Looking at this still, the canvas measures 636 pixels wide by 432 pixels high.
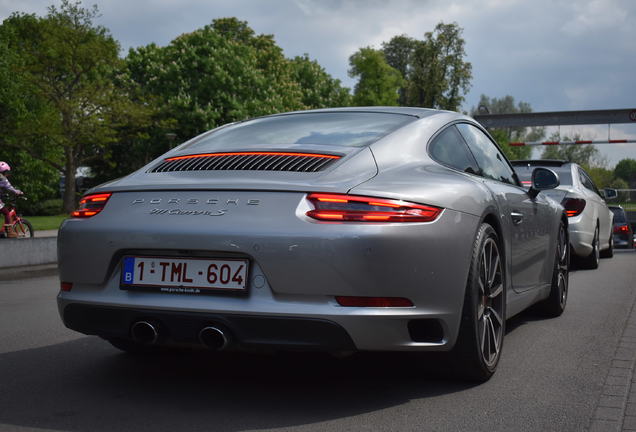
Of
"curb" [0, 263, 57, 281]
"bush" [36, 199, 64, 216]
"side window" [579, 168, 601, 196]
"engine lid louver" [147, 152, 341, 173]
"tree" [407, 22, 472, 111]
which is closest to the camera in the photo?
"engine lid louver" [147, 152, 341, 173]

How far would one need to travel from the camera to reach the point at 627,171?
157750 mm

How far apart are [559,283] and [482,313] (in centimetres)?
253

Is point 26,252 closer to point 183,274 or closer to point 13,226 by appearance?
point 13,226

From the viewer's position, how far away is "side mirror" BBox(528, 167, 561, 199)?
Answer: 563 cm

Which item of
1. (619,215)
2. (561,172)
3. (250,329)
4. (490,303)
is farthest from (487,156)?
(619,215)

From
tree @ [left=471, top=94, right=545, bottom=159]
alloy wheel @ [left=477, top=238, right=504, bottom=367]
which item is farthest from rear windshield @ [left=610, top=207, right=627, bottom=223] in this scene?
tree @ [left=471, top=94, right=545, bottom=159]

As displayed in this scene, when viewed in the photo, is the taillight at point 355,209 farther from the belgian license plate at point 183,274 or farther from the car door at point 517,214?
the car door at point 517,214

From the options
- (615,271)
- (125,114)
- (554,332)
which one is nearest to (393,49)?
(125,114)

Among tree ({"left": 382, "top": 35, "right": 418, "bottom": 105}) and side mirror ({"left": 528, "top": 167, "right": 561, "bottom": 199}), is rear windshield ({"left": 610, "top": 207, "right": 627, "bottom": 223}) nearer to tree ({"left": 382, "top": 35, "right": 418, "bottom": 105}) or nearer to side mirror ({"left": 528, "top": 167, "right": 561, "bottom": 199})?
side mirror ({"left": 528, "top": 167, "right": 561, "bottom": 199})

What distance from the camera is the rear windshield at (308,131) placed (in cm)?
426

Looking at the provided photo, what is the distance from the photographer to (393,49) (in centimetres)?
8162

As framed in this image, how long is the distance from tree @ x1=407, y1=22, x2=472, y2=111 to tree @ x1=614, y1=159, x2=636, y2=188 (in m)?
98.9

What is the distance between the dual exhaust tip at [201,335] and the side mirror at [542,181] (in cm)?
294

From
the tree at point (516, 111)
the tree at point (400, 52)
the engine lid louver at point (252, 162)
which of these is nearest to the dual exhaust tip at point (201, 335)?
the engine lid louver at point (252, 162)
